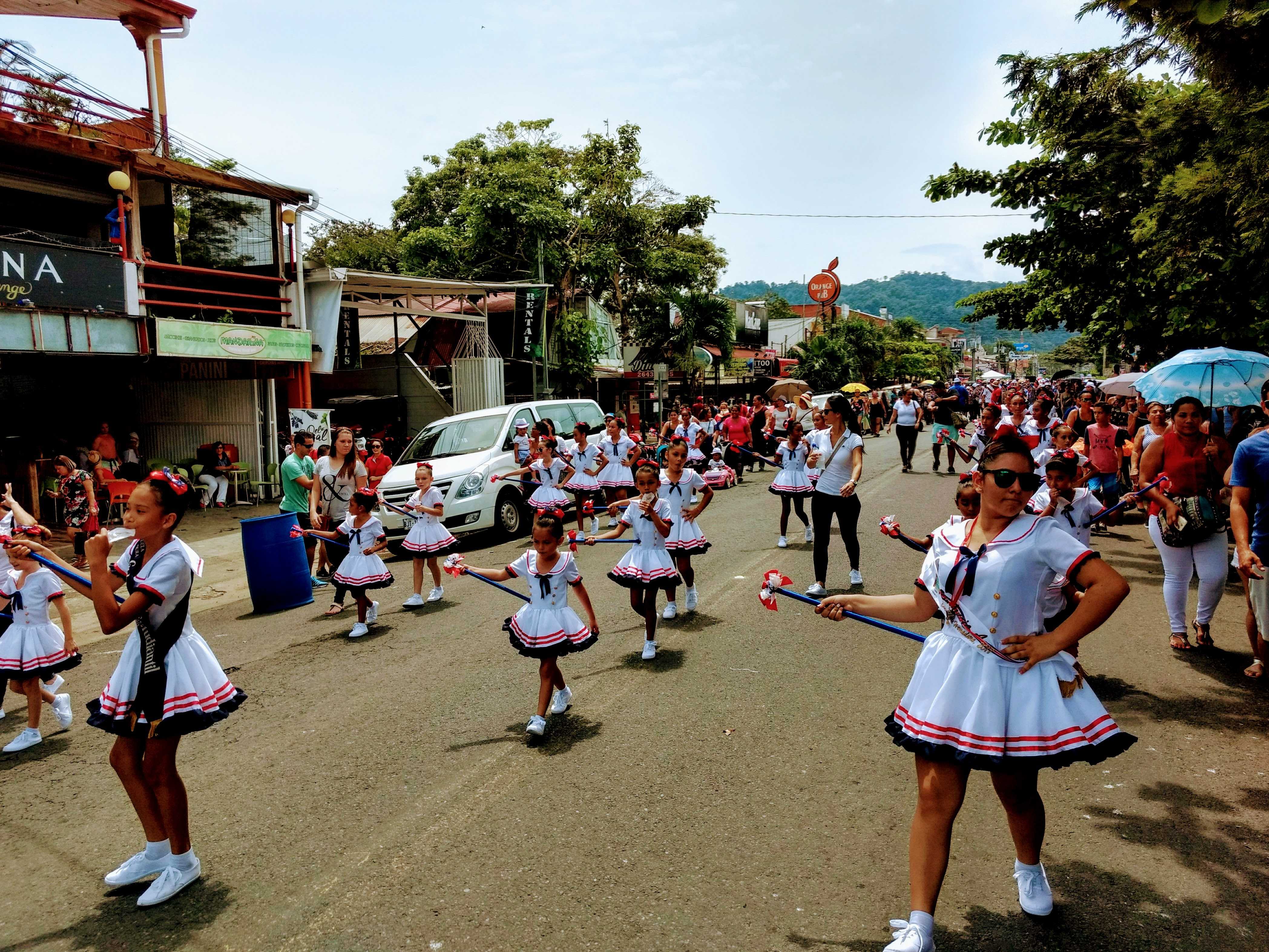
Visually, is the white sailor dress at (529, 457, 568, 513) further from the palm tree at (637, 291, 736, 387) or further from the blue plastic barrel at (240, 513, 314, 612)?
the palm tree at (637, 291, 736, 387)

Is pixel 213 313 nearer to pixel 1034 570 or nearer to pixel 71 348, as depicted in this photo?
pixel 71 348

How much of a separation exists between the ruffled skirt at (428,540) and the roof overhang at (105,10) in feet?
44.1

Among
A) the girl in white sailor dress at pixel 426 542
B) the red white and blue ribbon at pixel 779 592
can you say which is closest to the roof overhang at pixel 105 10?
the girl in white sailor dress at pixel 426 542

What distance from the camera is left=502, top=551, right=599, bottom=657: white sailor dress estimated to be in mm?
5770

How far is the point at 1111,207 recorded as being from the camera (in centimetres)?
1104

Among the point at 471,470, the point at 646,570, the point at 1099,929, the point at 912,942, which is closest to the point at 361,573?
the point at 646,570

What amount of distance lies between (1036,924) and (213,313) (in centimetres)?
1823

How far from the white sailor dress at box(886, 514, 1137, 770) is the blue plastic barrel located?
807 cm

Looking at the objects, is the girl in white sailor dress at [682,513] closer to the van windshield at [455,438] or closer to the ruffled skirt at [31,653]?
the ruffled skirt at [31,653]

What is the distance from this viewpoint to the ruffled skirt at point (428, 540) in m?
9.61

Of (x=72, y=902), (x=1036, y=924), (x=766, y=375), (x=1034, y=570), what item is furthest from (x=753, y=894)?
(x=766, y=375)

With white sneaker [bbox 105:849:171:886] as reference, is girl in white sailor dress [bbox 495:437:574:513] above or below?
above

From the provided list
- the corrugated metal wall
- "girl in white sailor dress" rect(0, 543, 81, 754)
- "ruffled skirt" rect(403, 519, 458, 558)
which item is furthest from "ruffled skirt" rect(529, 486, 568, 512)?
the corrugated metal wall

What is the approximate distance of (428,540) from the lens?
9.66 m
